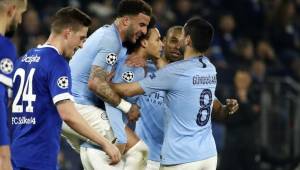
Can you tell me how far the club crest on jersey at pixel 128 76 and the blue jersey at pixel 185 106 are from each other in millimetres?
441

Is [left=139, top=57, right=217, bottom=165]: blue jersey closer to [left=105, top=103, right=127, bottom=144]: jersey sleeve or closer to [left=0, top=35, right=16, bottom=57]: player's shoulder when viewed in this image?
[left=105, top=103, right=127, bottom=144]: jersey sleeve

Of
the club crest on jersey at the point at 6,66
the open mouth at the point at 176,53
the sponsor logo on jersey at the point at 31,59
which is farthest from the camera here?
the open mouth at the point at 176,53

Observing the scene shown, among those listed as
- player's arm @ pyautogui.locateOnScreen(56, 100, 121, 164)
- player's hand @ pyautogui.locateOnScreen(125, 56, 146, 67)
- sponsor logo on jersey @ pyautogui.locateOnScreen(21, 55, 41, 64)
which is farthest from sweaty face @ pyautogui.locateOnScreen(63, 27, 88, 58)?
player's hand @ pyautogui.locateOnScreen(125, 56, 146, 67)

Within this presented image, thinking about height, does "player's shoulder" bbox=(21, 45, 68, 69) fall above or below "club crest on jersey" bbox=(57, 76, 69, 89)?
above

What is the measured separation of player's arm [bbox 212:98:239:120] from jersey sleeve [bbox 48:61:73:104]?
2.09m

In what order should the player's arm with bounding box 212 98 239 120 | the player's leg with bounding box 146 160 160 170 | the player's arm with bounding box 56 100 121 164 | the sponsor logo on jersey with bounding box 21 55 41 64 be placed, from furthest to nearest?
the player's leg with bounding box 146 160 160 170
the player's arm with bounding box 212 98 239 120
the sponsor logo on jersey with bounding box 21 55 41 64
the player's arm with bounding box 56 100 121 164

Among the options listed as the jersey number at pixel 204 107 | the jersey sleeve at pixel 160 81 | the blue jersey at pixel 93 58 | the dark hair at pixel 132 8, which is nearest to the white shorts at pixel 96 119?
the blue jersey at pixel 93 58

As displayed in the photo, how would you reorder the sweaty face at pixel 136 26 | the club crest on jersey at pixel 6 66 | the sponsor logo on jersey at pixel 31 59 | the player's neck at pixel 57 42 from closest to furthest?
the club crest on jersey at pixel 6 66 < the sponsor logo on jersey at pixel 31 59 < the player's neck at pixel 57 42 < the sweaty face at pixel 136 26

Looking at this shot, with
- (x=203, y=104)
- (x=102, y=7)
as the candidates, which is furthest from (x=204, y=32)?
(x=102, y=7)

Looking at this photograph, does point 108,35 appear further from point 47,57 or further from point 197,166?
point 197,166

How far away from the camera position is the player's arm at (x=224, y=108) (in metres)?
8.38

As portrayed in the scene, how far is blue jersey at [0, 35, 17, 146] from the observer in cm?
608

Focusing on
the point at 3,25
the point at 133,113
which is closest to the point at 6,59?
the point at 3,25

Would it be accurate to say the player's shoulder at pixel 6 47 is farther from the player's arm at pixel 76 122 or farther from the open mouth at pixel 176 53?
the open mouth at pixel 176 53
